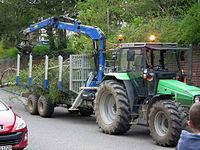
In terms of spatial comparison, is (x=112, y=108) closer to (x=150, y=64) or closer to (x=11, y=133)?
(x=150, y=64)

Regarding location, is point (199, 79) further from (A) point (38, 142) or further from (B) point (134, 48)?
(A) point (38, 142)

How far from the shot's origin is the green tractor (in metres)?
10.4

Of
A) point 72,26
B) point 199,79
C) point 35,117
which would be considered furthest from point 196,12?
point 35,117

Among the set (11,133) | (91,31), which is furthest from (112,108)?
(11,133)

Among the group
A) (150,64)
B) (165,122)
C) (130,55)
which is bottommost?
(165,122)

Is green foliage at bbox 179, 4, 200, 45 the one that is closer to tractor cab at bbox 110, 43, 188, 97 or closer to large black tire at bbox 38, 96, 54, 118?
tractor cab at bbox 110, 43, 188, 97

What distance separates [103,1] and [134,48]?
36.8ft

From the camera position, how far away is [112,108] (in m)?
12.3

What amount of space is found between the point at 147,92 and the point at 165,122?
44.9 inches

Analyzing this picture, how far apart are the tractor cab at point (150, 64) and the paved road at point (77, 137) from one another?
49.8 inches

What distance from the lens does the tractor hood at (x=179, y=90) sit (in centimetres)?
1041

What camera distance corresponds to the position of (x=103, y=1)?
884 inches

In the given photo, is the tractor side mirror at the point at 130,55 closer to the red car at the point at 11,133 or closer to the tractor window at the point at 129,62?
the tractor window at the point at 129,62

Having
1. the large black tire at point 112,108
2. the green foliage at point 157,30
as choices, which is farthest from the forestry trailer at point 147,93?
the green foliage at point 157,30
